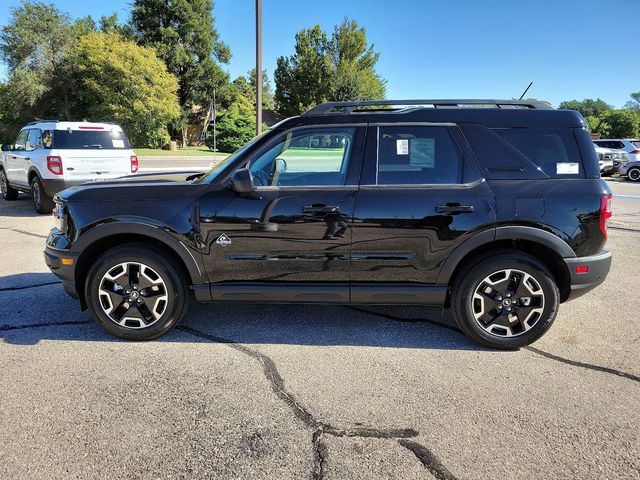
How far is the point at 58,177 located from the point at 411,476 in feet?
30.1

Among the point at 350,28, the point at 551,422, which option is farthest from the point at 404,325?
the point at 350,28

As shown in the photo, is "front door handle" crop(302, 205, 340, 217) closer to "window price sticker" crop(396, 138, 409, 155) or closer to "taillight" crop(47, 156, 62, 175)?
"window price sticker" crop(396, 138, 409, 155)

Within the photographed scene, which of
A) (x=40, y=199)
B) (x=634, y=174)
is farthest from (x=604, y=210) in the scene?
(x=634, y=174)

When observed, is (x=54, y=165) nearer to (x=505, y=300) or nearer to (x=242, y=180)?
(x=242, y=180)

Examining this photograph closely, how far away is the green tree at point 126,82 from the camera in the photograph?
35719 mm

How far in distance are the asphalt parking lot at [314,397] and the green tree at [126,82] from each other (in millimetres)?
35469

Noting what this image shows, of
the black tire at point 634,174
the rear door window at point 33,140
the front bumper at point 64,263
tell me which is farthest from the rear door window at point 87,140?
the black tire at point 634,174

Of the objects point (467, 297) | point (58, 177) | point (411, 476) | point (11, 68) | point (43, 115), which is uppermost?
point (11, 68)

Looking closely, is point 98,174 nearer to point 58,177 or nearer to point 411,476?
point 58,177

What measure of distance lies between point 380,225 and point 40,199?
8.63m

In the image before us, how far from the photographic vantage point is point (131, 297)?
3754mm

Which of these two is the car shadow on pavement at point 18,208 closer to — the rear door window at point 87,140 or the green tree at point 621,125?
the rear door window at point 87,140

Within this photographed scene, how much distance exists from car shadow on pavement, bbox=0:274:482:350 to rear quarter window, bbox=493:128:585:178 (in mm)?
1515

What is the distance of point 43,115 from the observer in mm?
39844
